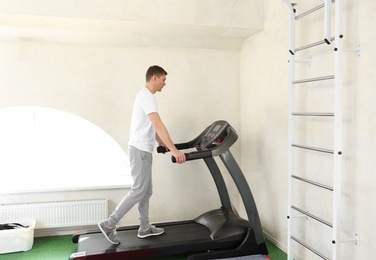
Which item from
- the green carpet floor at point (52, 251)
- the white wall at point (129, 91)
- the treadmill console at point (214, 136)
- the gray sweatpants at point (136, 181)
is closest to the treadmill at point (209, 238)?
the treadmill console at point (214, 136)

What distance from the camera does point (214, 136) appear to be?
3.37m

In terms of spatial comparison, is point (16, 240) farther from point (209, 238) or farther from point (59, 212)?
point (209, 238)

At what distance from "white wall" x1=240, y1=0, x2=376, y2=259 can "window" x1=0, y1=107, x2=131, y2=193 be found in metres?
1.51

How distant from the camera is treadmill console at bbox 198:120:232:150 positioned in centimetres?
334

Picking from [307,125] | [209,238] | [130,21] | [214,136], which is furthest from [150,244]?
[130,21]

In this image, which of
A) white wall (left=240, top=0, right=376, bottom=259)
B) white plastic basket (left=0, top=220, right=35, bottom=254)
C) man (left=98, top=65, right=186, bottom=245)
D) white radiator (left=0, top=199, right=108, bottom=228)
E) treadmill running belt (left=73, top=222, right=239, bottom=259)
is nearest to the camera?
white wall (left=240, top=0, right=376, bottom=259)

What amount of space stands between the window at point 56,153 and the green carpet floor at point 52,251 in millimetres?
592

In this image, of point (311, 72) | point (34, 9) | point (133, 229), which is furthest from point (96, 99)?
point (311, 72)

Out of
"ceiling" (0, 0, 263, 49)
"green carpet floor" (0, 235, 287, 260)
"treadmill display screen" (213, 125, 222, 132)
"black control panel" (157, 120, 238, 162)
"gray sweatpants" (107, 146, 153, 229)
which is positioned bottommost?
"green carpet floor" (0, 235, 287, 260)

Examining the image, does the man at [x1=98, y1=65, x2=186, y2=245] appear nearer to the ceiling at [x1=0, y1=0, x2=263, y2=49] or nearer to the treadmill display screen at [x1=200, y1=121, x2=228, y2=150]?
the treadmill display screen at [x1=200, y1=121, x2=228, y2=150]

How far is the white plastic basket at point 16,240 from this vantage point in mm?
3416

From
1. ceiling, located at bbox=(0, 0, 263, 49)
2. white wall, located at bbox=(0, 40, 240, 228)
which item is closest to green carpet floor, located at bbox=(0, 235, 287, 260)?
white wall, located at bbox=(0, 40, 240, 228)

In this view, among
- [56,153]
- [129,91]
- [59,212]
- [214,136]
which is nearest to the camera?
[214,136]

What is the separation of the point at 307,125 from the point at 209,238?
129 centimetres
